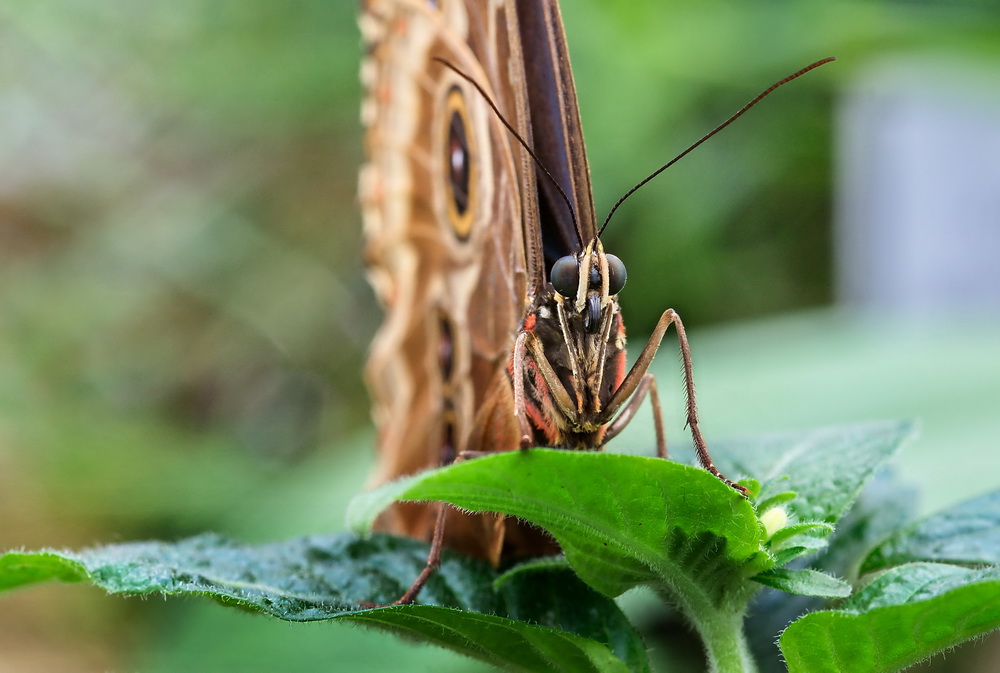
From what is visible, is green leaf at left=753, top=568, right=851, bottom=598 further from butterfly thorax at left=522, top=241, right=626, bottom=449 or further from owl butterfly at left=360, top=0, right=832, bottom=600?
butterfly thorax at left=522, top=241, right=626, bottom=449

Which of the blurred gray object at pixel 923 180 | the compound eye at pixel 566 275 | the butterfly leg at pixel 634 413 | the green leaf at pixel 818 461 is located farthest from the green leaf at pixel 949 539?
the blurred gray object at pixel 923 180

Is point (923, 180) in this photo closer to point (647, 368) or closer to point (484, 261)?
point (484, 261)

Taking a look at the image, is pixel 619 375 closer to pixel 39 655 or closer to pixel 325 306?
pixel 39 655

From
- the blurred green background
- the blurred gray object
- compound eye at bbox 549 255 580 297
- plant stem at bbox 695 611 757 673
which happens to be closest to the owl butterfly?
compound eye at bbox 549 255 580 297

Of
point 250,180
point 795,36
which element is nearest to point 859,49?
point 795,36

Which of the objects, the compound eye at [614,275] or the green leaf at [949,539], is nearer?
the green leaf at [949,539]

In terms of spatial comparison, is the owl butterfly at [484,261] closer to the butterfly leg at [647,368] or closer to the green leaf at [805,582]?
the butterfly leg at [647,368]
